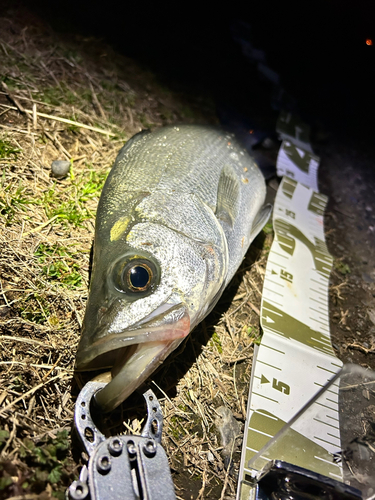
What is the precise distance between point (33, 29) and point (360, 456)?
15.6 feet

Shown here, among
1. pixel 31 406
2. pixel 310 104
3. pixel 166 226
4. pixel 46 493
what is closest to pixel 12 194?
pixel 166 226

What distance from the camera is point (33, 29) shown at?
3896mm

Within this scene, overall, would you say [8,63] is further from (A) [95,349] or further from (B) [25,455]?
(B) [25,455]

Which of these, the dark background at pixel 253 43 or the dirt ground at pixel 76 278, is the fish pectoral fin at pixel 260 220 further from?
the dark background at pixel 253 43

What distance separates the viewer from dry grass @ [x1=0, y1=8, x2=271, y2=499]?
190cm

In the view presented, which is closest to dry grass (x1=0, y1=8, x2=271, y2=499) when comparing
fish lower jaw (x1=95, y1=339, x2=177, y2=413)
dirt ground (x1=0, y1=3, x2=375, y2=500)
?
dirt ground (x1=0, y1=3, x2=375, y2=500)

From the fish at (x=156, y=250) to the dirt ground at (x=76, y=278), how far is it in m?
0.34

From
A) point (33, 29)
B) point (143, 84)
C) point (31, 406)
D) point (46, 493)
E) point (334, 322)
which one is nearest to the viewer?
point (46, 493)

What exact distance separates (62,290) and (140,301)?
0.81m

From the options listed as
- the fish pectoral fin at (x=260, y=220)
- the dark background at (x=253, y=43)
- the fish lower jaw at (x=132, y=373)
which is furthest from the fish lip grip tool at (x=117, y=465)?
the dark background at (x=253, y=43)

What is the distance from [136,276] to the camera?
1861 millimetres

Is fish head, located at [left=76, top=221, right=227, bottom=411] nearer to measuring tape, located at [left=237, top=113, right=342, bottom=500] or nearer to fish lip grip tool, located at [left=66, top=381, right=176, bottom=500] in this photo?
fish lip grip tool, located at [left=66, top=381, right=176, bottom=500]

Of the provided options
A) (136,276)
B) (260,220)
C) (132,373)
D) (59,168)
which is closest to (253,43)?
(260,220)

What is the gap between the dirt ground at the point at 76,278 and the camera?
1.95 meters
